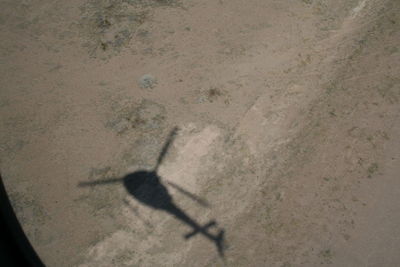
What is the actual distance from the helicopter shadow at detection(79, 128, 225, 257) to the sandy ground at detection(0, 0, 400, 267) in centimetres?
6

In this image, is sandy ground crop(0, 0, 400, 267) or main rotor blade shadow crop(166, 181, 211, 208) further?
main rotor blade shadow crop(166, 181, 211, 208)

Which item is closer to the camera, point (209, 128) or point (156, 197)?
point (156, 197)

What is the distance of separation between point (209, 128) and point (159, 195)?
208cm

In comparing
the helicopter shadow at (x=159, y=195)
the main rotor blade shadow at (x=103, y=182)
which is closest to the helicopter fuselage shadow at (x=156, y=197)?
the helicopter shadow at (x=159, y=195)

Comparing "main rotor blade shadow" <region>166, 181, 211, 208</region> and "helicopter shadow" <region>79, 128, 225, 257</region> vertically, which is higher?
"main rotor blade shadow" <region>166, 181, 211, 208</region>

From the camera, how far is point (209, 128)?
848 cm

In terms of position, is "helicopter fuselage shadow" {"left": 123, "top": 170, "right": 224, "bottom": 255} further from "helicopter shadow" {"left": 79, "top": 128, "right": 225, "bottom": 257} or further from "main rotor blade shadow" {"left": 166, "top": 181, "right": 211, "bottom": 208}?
"main rotor blade shadow" {"left": 166, "top": 181, "right": 211, "bottom": 208}

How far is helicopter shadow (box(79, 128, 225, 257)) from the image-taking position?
7012 millimetres

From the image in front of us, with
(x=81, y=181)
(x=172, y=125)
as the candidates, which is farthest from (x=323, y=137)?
(x=81, y=181)

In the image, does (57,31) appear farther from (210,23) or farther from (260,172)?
(260,172)

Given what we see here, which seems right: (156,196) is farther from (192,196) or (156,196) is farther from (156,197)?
(192,196)

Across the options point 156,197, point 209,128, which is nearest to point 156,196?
point 156,197

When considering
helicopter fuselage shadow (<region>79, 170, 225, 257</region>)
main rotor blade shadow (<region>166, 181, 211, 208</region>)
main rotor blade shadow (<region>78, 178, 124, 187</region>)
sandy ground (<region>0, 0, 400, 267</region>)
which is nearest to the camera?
sandy ground (<region>0, 0, 400, 267</region>)

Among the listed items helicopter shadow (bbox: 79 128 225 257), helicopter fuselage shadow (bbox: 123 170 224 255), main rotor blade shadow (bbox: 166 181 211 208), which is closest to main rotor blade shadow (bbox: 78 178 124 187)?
helicopter shadow (bbox: 79 128 225 257)
